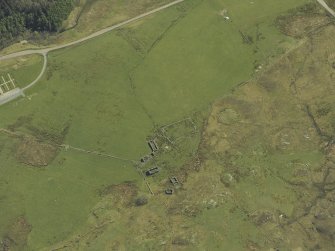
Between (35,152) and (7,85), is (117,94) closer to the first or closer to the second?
(35,152)

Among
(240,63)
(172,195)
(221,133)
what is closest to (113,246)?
(172,195)

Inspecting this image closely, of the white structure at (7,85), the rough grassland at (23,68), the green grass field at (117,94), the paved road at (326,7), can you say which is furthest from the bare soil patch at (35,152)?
the paved road at (326,7)

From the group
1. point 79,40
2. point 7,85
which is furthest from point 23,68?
point 79,40

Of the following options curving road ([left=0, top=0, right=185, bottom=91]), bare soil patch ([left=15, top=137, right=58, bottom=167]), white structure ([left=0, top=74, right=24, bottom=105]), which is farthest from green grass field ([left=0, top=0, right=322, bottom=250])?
white structure ([left=0, top=74, right=24, bottom=105])

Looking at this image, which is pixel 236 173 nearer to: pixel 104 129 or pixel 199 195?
pixel 199 195

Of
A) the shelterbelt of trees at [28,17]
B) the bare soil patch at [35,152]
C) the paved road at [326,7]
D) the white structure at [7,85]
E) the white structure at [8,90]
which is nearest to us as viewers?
the bare soil patch at [35,152]

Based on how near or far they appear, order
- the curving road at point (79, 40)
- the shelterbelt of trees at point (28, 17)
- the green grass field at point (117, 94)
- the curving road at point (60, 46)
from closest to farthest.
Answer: the green grass field at point (117, 94) < the curving road at point (60, 46) < the curving road at point (79, 40) < the shelterbelt of trees at point (28, 17)

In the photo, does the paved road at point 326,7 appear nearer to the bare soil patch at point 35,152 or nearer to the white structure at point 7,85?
the bare soil patch at point 35,152
